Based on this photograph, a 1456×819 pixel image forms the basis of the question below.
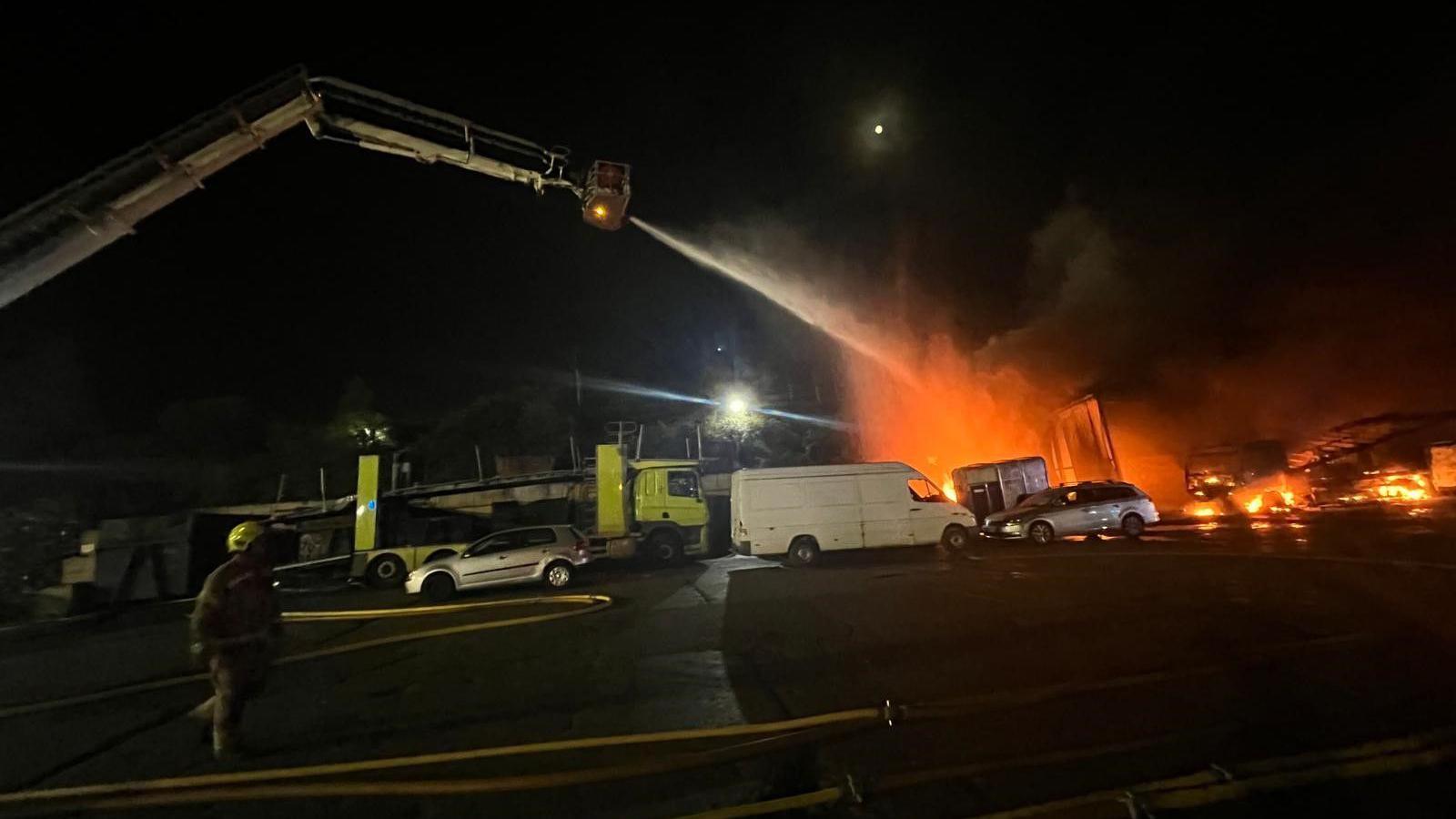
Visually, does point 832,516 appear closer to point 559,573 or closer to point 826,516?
point 826,516

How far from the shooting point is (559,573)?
12.2m

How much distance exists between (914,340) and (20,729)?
25878 mm

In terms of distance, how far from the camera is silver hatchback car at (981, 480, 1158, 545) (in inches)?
550

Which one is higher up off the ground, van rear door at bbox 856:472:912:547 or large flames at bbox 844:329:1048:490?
large flames at bbox 844:329:1048:490

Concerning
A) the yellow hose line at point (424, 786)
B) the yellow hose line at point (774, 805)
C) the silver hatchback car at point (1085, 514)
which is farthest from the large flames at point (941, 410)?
the yellow hose line at point (774, 805)

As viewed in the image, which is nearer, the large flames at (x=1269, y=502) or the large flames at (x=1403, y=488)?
the large flames at (x=1269, y=502)

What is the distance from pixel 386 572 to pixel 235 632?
35.4 ft

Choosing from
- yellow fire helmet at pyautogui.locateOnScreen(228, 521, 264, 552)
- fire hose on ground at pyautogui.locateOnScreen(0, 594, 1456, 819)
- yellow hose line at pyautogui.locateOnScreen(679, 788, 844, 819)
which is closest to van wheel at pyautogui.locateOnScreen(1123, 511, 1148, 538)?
fire hose on ground at pyautogui.locateOnScreen(0, 594, 1456, 819)

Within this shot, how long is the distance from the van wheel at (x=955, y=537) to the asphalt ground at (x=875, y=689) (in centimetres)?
307

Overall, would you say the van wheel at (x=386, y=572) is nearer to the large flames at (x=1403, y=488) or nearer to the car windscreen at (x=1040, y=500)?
the car windscreen at (x=1040, y=500)

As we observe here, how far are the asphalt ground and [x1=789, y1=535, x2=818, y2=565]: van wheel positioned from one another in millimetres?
2736

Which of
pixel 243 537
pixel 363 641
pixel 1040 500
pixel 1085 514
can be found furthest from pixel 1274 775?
pixel 1040 500

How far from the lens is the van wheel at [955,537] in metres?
13.0

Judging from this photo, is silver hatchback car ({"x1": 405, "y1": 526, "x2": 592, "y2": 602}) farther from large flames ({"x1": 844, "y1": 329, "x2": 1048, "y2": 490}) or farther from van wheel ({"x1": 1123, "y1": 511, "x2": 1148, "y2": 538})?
large flames ({"x1": 844, "y1": 329, "x2": 1048, "y2": 490})
